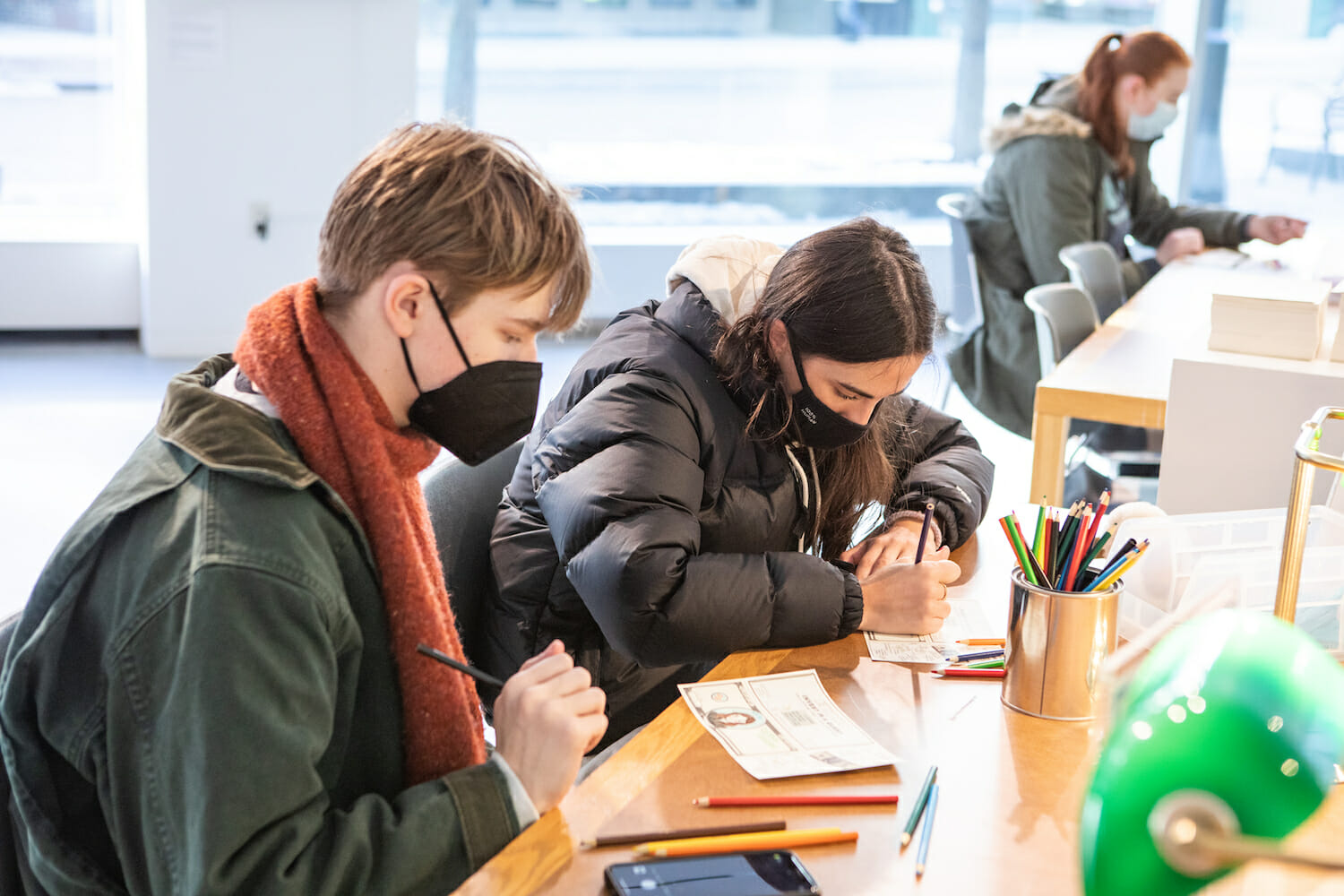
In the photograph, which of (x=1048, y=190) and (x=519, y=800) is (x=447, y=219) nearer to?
(x=519, y=800)

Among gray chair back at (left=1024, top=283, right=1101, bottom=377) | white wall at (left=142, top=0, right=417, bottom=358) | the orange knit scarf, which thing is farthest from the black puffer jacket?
white wall at (left=142, top=0, right=417, bottom=358)

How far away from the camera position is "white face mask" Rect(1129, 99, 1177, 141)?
3902 millimetres

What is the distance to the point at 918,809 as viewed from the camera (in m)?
1.09

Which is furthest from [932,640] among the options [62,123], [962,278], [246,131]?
[62,123]

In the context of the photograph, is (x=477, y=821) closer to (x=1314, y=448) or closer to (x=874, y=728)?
(x=874, y=728)

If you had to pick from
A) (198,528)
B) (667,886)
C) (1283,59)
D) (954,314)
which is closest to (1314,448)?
(667,886)

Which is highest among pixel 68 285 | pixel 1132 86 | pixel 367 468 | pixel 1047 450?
pixel 1132 86

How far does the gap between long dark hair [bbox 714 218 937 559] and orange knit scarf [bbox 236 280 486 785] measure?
624mm

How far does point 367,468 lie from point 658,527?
1.42ft

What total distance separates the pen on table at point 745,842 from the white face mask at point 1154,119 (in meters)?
3.36

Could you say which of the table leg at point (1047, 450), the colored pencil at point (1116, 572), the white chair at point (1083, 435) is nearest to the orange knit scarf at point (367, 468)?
the colored pencil at point (1116, 572)

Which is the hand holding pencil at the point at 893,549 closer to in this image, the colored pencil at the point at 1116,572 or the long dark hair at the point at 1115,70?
the colored pencil at the point at 1116,572

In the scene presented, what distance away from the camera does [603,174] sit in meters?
6.21

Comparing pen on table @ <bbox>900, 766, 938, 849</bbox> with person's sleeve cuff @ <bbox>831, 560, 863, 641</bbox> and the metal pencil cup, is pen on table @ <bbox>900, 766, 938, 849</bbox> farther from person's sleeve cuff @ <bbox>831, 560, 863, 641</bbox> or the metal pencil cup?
person's sleeve cuff @ <bbox>831, 560, 863, 641</bbox>
